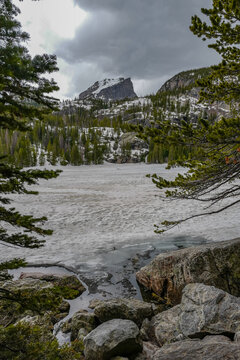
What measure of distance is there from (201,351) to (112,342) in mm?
2154

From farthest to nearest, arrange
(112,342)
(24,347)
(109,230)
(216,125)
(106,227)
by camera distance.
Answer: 1. (106,227)
2. (109,230)
3. (216,125)
4. (112,342)
5. (24,347)

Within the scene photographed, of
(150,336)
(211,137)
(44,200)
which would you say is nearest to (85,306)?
(150,336)

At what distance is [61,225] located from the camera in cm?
1538

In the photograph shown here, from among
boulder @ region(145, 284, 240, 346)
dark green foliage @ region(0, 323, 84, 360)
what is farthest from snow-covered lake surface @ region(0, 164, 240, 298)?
dark green foliage @ region(0, 323, 84, 360)

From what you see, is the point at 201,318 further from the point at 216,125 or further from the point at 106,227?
the point at 106,227

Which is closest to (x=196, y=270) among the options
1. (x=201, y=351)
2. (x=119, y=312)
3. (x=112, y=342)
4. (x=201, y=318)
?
(x=201, y=318)

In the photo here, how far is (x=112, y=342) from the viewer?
15.3ft

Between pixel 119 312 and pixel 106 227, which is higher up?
pixel 119 312

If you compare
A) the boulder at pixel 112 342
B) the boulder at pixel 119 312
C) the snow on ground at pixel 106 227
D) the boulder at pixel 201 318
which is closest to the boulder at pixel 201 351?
the boulder at pixel 201 318

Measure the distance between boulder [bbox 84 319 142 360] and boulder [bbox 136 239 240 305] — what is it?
285 cm

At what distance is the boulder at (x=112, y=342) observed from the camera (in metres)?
4.55

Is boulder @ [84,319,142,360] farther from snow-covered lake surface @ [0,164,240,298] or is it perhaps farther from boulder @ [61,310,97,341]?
snow-covered lake surface @ [0,164,240,298]

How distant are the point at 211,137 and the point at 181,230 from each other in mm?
10892

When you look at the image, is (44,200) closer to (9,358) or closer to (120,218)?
(120,218)
